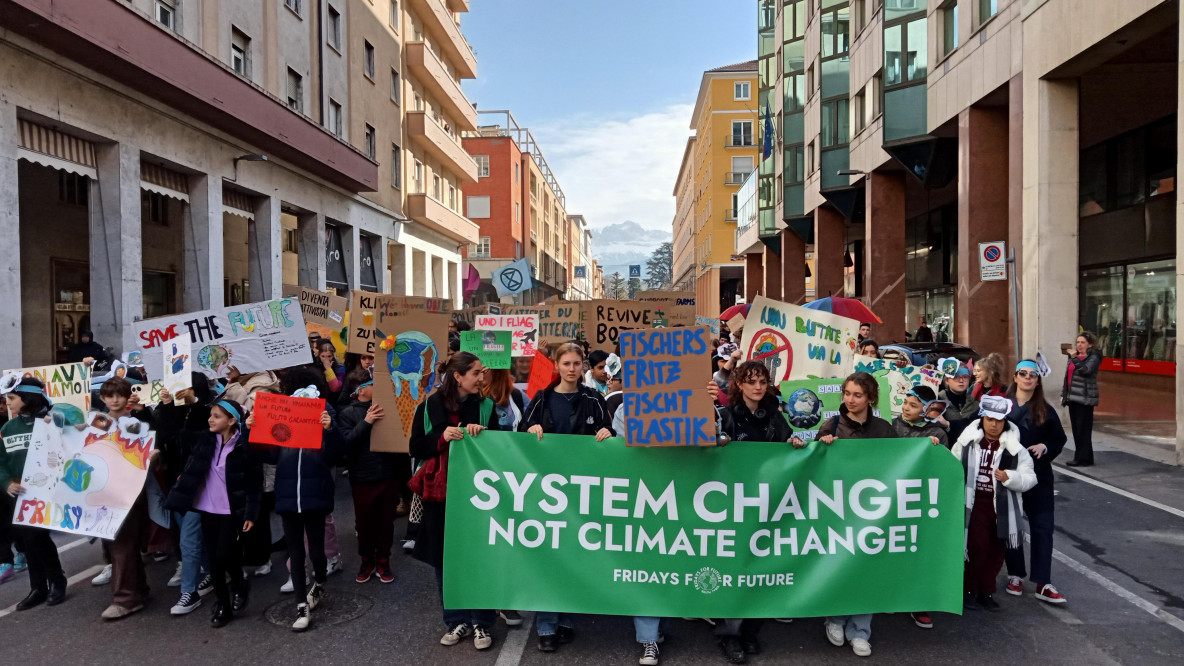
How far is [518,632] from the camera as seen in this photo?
4.93 metres

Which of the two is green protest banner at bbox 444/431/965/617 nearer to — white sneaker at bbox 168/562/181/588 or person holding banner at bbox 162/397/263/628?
person holding banner at bbox 162/397/263/628

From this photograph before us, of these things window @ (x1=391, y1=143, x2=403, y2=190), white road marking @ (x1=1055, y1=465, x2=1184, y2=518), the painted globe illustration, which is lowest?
white road marking @ (x1=1055, y1=465, x2=1184, y2=518)

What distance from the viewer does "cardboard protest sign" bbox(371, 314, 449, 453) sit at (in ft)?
17.9

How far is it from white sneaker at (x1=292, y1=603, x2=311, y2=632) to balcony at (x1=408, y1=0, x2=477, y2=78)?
99.2ft

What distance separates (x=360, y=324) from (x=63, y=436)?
12.3 feet

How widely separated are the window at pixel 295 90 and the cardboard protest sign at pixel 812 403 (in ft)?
60.4

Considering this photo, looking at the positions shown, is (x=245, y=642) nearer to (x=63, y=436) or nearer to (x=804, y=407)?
(x=63, y=436)

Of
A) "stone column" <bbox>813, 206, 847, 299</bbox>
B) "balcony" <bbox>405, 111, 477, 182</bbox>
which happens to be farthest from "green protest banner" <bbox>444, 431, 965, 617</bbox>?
"stone column" <bbox>813, 206, 847, 299</bbox>

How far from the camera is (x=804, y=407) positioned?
18.9 ft

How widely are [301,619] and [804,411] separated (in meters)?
3.79

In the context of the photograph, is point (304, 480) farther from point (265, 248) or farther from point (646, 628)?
point (265, 248)

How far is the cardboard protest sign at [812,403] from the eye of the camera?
5.74 m

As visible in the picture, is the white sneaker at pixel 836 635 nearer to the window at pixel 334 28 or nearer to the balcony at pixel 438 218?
the window at pixel 334 28

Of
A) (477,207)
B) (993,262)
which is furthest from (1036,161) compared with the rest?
(477,207)
